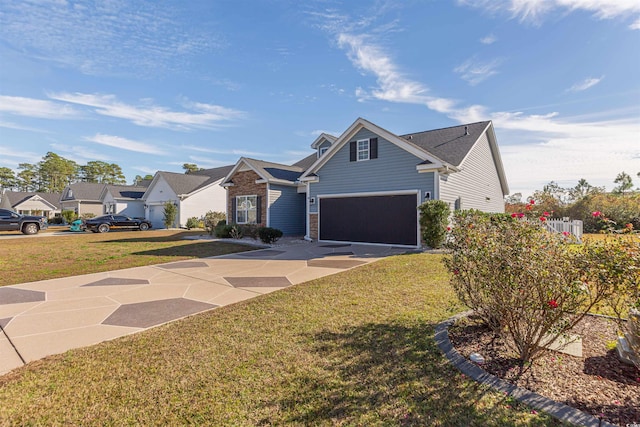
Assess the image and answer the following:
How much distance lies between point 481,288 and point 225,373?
2.79 metres

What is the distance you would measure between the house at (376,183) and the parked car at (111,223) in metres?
13.1

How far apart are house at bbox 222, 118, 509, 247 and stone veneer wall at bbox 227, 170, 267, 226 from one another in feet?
0.20

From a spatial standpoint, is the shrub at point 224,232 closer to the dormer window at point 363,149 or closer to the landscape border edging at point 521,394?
the dormer window at point 363,149

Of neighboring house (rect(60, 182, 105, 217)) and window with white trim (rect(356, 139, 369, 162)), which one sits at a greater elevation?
window with white trim (rect(356, 139, 369, 162))

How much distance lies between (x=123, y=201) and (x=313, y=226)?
1080 inches

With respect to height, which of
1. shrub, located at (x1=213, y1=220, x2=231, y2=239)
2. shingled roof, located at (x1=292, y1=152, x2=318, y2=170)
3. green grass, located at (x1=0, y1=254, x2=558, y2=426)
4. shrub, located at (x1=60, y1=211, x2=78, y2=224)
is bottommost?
green grass, located at (x1=0, y1=254, x2=558, y2=426)

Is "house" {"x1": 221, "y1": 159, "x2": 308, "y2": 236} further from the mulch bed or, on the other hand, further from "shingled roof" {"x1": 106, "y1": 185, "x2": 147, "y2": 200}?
"shingled roof" {"x1": 106, "y1": 185, "x2": 147, "y2": 200}

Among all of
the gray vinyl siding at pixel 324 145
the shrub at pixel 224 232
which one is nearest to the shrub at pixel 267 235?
the shrub at pixel 224 232

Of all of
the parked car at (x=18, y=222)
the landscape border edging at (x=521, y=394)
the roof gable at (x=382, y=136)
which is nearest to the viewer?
the landscape border edging at (x=521, y=394)

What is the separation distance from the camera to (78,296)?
5387 mm

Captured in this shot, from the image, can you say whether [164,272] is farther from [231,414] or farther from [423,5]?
[423,5]

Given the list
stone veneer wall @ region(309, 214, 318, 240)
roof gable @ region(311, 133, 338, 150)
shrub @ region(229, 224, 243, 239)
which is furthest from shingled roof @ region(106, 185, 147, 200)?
stone veneer wall @ region(309, 214, 318, 240)

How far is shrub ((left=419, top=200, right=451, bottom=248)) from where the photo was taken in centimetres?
1088

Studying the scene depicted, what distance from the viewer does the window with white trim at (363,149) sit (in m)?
13.4
